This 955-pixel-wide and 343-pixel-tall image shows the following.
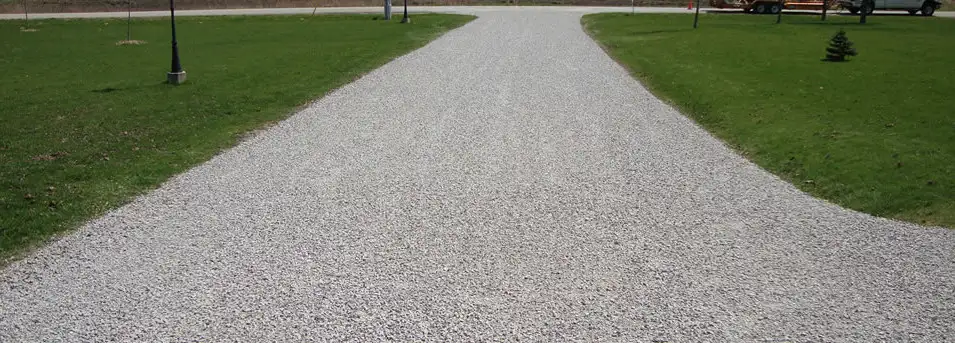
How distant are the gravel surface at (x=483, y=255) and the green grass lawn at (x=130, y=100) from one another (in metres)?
0.67

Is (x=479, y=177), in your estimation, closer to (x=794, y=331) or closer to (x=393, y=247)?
(x=393, y=247)

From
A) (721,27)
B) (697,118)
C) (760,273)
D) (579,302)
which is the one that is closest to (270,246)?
(579,302)

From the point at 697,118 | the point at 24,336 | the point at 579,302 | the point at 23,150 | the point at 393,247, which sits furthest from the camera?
the point at 697,118

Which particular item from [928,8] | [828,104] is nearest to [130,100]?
[828,104]

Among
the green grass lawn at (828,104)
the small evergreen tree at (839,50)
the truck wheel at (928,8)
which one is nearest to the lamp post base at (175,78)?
the green grass lawn at (828,104)

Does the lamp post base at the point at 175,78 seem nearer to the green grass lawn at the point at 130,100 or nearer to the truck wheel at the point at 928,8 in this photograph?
the green grass lawn at the point at 130,100

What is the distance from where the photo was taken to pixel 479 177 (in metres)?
10.5

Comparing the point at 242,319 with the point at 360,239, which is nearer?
the point at 242,319

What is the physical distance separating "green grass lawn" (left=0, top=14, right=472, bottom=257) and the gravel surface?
673 millimetres

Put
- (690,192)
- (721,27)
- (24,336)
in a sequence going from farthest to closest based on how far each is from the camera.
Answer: (721,27), (690,192), (24,336)

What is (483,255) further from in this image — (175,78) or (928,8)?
(928,8)

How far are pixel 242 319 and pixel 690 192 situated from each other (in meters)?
5.86

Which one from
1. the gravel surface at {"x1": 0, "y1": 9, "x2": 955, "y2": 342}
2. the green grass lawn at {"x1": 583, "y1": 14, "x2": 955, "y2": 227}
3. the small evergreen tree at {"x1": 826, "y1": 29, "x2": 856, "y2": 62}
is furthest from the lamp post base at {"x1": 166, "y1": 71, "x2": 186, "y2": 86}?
the small evergreen tree at {"x1": 826, "y1": 29, "x2": 856, "y2": 62}

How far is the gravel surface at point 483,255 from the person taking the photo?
593 cm
